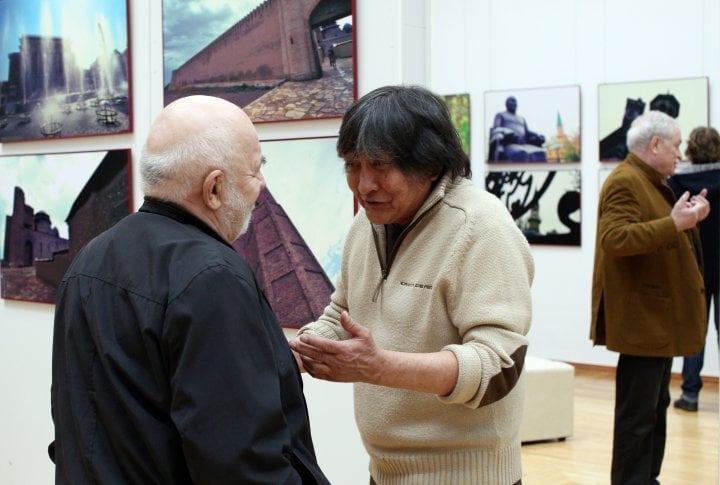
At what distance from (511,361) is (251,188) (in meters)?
0.76

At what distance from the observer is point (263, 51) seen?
13.3 feet

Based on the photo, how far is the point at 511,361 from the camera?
2293 mm

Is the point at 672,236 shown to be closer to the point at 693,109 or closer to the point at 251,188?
the point at 251,188

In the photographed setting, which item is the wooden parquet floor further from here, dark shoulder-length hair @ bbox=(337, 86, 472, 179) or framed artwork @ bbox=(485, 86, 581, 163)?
dark shoulder-length hair @ bbox=(337, 86, 472, 179)

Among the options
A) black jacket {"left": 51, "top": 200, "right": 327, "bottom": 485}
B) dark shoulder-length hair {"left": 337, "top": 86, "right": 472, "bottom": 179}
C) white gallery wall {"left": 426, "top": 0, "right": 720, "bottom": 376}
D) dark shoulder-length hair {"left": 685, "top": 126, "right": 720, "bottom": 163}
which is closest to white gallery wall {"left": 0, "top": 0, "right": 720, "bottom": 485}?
white gallery wall {"left": 426, "top": 0, "right": 720, "bottom": 376}

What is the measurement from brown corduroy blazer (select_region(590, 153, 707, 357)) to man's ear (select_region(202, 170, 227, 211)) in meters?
3.33

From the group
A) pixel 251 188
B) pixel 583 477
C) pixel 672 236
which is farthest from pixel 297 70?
pixel 583 477

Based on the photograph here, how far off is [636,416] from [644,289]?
2.24ft

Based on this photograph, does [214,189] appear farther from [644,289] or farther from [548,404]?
[548,404]

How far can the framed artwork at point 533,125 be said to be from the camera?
9.97 metres

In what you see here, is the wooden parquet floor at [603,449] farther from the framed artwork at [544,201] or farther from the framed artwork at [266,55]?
the framed artwork at [266,55]

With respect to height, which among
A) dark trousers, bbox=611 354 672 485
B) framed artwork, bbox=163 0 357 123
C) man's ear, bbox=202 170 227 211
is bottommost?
dark trousers, bbox=611 354 672 485

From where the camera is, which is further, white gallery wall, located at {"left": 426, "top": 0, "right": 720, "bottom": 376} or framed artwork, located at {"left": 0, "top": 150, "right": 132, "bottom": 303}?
white gallery wall, located at {"left": 426, "top": 0, "right": 720, "bottom": 376}

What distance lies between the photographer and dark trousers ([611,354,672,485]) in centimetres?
502
